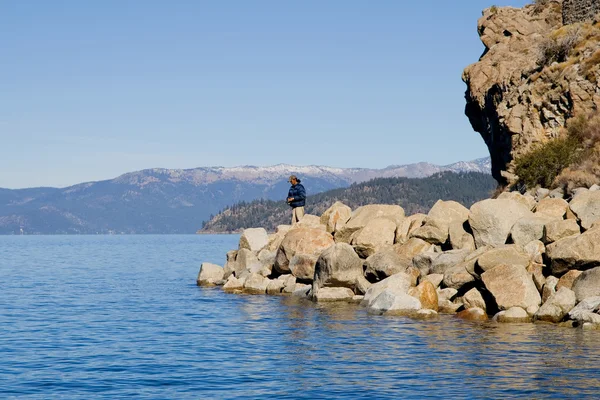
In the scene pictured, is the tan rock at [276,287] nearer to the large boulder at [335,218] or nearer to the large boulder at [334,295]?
the large boulder at [335,218]

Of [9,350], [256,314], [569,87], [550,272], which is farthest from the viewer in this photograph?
[569,87]

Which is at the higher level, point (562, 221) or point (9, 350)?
point (562, 221)

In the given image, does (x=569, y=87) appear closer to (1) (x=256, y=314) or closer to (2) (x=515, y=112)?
(2) (x=515, y=112)

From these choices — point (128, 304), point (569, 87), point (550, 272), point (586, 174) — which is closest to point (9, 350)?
point (128, 304)

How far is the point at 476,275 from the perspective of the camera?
93.8 feet

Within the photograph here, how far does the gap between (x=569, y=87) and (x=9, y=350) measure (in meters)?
35.2

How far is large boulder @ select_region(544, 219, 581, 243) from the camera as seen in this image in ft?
95.2

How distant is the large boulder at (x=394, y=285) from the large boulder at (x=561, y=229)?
5.57 meters

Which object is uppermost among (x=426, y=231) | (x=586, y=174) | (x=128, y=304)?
(x=586, y=174)

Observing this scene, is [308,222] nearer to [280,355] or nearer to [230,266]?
[230,266]

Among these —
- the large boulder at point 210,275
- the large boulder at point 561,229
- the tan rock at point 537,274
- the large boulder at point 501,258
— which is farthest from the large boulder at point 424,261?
the large boulder at point 210,275

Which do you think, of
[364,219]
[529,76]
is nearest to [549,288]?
[364,219]

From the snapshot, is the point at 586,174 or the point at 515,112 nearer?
the point at 586,174

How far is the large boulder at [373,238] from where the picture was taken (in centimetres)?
3612
